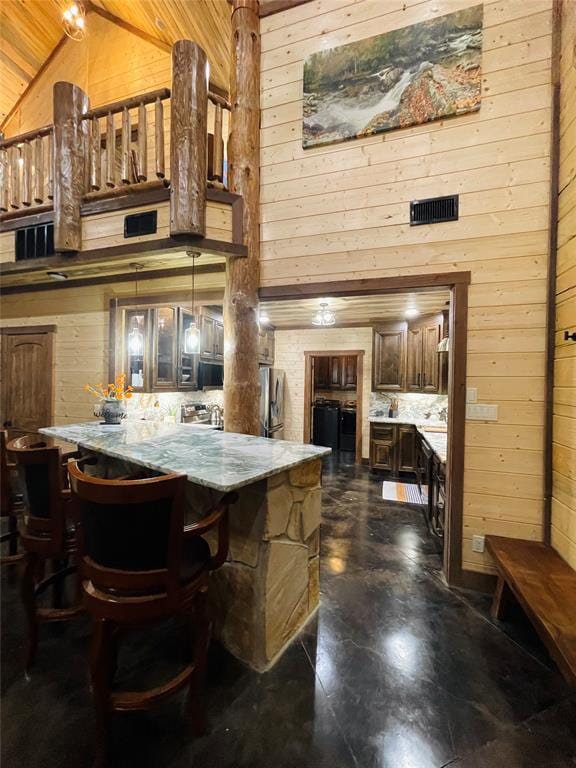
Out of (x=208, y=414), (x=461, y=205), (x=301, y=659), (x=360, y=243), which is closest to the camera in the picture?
(x=301, y=659)

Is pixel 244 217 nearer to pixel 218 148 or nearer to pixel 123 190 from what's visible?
pixel 218 148

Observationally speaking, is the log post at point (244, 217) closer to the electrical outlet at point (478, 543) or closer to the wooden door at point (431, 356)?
the electrical outlet at point (478, 543)

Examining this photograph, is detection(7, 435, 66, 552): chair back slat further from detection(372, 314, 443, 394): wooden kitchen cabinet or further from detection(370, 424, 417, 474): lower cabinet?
detection(372, 314, 443, 394): wooden kitchen cabinet

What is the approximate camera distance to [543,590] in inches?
69.7

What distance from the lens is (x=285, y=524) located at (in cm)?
179

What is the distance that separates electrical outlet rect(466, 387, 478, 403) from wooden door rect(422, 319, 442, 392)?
279 cm

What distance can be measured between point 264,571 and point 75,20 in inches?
244

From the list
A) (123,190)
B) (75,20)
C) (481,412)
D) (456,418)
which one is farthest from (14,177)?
(481,412)

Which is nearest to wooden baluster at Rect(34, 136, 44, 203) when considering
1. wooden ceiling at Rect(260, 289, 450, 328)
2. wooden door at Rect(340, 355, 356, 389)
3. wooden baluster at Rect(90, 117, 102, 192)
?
wooden baluster at Rect(90, 117, 102, 192)

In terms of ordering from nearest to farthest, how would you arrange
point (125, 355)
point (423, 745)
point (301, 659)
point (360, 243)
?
point (423, 745) < point (301, 659) < point (360, 243) < point (125, 355)

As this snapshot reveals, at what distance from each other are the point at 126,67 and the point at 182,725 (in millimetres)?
6765

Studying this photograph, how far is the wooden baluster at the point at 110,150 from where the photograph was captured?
300 cm

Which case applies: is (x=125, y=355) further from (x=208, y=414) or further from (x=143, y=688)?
(x=143, y=688)

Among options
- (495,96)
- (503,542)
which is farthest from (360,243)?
(503,542)
